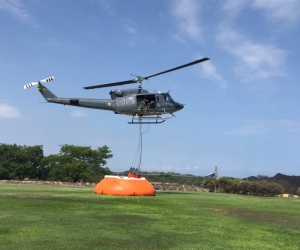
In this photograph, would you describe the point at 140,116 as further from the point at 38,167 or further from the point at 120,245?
the point at 38,167

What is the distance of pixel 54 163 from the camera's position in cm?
5134

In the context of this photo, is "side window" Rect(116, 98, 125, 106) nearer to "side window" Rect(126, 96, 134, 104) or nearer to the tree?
"side window" Rect(126, 96, 134, 104)

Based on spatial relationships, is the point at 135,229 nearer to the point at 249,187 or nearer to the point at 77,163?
the point at 249,187

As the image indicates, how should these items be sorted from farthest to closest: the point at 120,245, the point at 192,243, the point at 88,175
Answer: the point at 88,175 → the point at 192,243 → the point at 120,245

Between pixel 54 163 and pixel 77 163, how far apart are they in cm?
485

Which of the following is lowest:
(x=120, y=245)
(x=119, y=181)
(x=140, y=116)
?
(x=120, y=245)

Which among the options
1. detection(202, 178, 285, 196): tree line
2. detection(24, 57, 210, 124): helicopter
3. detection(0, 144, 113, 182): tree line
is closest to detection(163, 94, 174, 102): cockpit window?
detection(24, 57, 210, 124): helicopter

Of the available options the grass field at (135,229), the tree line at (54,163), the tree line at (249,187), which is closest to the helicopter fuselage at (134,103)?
the grass field at (135,229)

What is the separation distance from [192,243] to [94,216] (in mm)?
3896

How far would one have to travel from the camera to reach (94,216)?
35.0 feet

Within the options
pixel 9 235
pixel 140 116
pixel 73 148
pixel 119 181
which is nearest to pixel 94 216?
pixel 9 235

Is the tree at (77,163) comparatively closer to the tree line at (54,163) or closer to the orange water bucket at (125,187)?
the tree line at (54,163)

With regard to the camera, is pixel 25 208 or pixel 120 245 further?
pixel 25 208

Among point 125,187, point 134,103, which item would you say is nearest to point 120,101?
point 134,103
